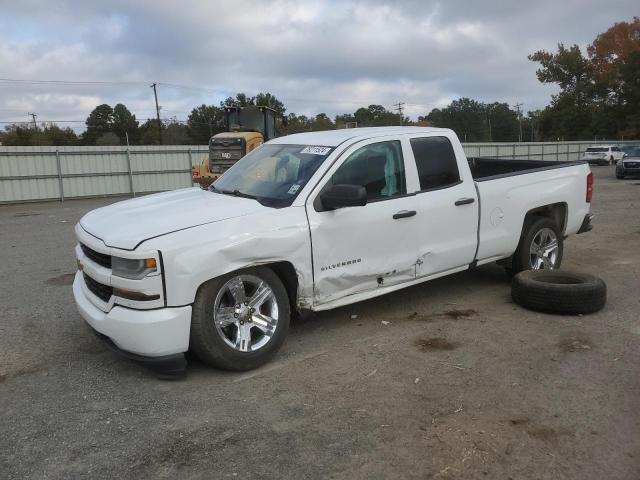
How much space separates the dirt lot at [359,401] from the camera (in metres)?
3.07

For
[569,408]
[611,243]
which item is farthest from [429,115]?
[569,408]

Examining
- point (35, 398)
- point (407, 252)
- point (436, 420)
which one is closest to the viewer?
point (436, 420)

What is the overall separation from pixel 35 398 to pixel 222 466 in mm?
1685

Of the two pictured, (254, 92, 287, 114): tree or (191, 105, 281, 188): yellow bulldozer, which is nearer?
(191, 105, 281, 188): yellow bulldozer

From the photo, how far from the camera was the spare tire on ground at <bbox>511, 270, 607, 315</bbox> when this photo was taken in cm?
535

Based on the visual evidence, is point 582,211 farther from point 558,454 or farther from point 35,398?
point 35,398

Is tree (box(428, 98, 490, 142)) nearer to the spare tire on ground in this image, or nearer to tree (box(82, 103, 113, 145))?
tree (box(82, 103, 113, 145))

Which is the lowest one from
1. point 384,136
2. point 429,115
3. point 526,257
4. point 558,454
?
point 558,454

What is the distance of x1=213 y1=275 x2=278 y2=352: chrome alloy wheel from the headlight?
539mm

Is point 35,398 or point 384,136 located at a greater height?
point 384,136

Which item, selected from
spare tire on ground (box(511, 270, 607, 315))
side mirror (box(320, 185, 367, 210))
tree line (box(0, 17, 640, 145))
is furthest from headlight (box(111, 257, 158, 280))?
tree line (box(0, 17, 640, 145))

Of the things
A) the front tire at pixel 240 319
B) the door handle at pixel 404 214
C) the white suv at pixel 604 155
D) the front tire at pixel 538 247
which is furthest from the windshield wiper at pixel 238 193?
the white suv at pixel 604 155

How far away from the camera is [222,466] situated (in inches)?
120

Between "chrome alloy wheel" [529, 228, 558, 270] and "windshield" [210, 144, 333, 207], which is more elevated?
"windshield" [210, 144, 333, 207]
